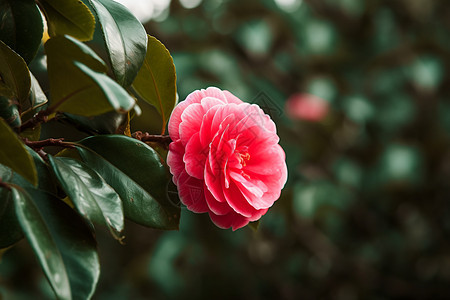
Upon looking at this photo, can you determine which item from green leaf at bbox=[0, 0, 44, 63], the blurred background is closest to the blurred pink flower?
the blurred background

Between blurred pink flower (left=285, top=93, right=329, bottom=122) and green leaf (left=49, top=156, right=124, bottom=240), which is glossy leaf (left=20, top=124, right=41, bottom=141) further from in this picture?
blurred pink flower (left=285, top=93, right=329, bottom=122)

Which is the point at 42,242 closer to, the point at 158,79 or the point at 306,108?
the point at 158,79

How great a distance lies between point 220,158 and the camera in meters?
0.43

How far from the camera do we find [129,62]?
383mm

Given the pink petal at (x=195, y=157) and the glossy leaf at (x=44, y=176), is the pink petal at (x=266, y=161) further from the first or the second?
the glossy leaf at (x=44, y=176)

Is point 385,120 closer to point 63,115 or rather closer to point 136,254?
point 136,254

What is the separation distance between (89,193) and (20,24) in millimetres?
175

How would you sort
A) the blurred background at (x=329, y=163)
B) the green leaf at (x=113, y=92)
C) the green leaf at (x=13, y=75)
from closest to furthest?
the green leaf at (x=113, y=92)
the green leaf at (x=13, y=75)
the blurred background at (x=329, y=163)

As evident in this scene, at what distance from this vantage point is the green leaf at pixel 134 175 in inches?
15.8

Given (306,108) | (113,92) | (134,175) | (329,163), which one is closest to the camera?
(113,92)

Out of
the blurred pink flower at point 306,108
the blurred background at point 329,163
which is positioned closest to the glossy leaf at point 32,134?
the blurred background at point 329,163

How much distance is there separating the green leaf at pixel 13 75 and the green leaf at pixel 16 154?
3.6 inches

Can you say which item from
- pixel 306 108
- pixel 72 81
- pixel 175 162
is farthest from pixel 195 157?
pixel 306 108

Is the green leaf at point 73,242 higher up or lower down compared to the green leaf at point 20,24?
lower down
